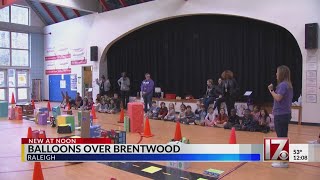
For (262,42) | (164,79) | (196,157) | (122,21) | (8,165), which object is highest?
(122,21)

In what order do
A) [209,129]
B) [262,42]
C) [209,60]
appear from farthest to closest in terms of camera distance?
[209,60]
[262,42]
[209,129]

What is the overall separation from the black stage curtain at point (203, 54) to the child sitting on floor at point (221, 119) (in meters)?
1.86

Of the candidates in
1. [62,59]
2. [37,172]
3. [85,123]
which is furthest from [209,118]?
[62,59]

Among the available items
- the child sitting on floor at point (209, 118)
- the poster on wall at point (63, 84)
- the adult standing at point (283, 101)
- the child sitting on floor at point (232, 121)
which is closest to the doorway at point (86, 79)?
the poster on wall at point (63, 84)

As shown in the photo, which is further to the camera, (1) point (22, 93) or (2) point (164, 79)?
(1) point (22, 93)

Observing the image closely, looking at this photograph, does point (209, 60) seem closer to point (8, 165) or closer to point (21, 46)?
→ point (8, 165)

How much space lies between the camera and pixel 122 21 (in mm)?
12531

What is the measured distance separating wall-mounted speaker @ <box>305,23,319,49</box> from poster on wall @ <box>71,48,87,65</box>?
10.2 meters

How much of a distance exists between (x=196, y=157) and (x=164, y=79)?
8.67 meters

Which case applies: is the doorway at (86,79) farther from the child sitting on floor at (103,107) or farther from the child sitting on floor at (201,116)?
the child sitting on floor at (201,116)

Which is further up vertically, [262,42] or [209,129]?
[262,42]

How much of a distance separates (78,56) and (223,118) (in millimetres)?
9413

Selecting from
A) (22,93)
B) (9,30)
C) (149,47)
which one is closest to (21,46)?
(9,30)

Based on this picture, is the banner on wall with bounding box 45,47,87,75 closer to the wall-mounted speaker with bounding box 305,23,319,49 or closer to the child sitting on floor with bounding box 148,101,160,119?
the child sitting on floor with bounding box 148,101,160,119
